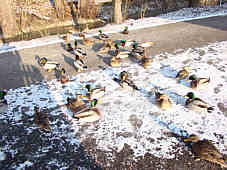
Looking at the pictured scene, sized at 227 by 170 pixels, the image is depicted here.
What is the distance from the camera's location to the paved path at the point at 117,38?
6387mm

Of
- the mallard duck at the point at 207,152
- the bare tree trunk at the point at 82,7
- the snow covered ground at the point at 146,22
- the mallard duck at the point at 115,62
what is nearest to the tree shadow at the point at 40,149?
the mallard duck at the point at 207,152

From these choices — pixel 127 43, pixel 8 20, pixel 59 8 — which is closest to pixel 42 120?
pixel 127 43

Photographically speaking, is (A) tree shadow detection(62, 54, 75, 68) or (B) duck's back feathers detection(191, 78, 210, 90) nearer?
(B) duck's back feathers detection(191, 78, 210, 90)

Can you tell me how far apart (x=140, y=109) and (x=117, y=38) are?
16.0 ft

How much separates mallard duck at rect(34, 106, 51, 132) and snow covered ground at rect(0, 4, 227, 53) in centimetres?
478

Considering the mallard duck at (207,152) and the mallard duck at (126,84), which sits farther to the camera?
the mallard duck at (126,84)

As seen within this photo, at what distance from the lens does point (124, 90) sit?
545 centimetres

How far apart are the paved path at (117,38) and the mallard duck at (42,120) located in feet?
5.87

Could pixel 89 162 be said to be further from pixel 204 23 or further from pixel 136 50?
pixel 204 23

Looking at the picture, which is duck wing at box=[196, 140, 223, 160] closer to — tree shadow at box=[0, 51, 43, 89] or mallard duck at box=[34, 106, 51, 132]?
mallard duck at box=[34, 106, 51, 132]

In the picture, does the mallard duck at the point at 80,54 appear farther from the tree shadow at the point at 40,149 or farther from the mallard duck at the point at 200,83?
the mallard duck at the point at 200,83

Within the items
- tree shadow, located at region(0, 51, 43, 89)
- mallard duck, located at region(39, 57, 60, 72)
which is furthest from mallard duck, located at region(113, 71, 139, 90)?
tree shadow, located at region(0, 51, 43, 89)

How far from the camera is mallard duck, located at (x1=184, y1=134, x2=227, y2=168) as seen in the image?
3341 millimetres

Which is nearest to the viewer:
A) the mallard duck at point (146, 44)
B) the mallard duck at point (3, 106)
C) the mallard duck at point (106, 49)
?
the mallard duck at point (3, 106)
